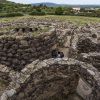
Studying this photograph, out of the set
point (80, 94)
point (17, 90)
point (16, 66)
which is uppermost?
point (17, 90)

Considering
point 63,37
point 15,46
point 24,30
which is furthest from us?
point 63,37

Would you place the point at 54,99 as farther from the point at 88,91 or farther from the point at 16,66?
the point at 16,66

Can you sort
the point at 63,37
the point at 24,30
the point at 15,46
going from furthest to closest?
the point at 63,37 < the point at 24,30 < the point at 15,46

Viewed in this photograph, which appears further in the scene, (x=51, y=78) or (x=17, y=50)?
(x=17, y=50)

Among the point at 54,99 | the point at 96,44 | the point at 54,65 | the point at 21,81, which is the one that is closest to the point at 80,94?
the point at 54,99

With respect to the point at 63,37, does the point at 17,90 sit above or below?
above

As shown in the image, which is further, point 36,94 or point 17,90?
point 36,94

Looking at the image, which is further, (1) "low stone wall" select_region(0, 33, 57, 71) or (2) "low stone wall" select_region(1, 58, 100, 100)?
(1) "low stone wall" select_region(0, 33, 57, 71)

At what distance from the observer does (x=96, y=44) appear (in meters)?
16.3

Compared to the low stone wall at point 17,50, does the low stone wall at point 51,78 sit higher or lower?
higher

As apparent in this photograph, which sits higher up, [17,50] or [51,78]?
[51,78]

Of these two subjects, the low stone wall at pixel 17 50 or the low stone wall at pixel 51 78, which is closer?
the low stone wall at pixel 51 78

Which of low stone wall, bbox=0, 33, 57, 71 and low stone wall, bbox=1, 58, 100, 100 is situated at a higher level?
low stone wall, bbox=1, 58, 100, 100

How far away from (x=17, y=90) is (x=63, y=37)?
45.7 feet
